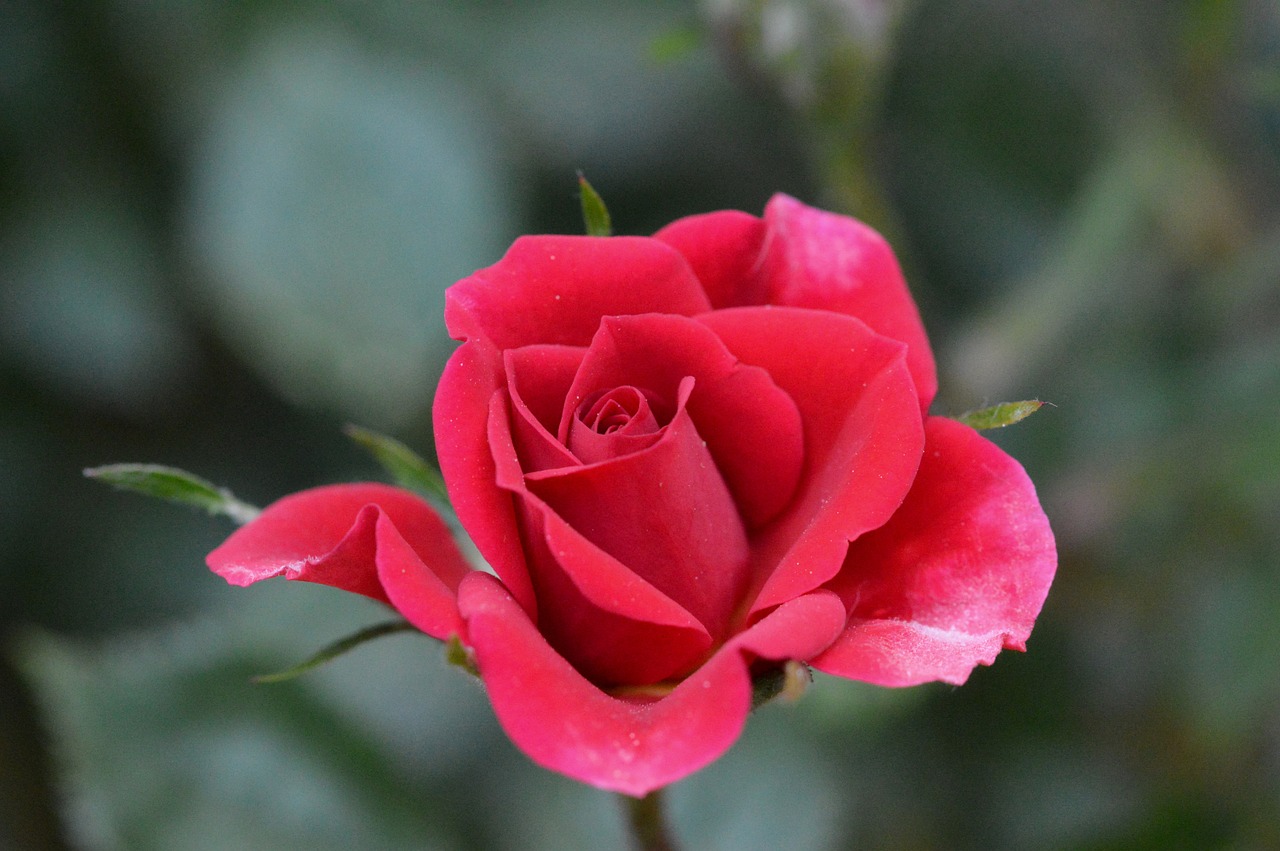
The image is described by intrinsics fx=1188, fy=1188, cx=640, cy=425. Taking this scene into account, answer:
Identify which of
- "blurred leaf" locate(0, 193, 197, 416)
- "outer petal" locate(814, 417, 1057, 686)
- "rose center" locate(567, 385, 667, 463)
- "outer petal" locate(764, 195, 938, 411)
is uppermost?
"outer petal" locate(764, 195, 938, 411)

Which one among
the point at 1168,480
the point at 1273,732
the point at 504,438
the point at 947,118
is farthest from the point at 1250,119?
the point at 504,438

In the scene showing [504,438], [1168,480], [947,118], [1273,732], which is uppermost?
[504,438]

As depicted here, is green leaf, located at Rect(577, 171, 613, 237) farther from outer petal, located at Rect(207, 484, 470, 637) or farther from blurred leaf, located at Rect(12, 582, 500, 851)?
blurred leaf, located at Rect(12, 582, 500, 851)

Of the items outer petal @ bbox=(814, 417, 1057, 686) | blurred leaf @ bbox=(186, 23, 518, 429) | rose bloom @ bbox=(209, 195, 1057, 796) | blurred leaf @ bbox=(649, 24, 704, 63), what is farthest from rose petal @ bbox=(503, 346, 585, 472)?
blurred leaf @ bbox=(186, 23, 518, 429)

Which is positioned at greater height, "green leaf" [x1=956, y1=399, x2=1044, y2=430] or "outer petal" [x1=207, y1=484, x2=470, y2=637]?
"green leaf" [x1=956, y1=399, x2=1044, y2=430]

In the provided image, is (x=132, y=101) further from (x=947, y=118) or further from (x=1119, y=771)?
(x=1119, y=771)

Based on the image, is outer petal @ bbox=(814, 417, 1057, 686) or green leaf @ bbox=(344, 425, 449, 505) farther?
green leaf @ bbox=(344, 425, 449, 505)

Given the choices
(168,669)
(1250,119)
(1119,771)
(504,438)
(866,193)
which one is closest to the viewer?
(504,438)

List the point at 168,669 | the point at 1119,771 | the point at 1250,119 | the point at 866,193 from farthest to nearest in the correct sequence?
the point at 1250,119, the point at 1119,771, the point at 866,193, the point at 168,669
